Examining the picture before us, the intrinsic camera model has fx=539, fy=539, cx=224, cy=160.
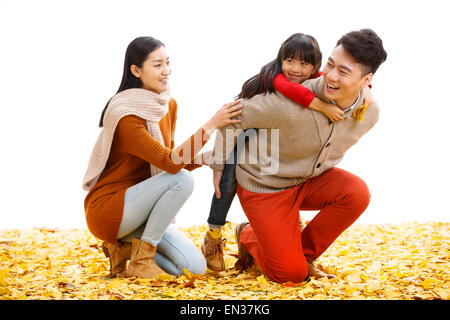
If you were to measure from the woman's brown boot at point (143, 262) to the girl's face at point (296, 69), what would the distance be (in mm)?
1223

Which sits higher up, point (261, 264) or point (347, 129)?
point (347, 129)

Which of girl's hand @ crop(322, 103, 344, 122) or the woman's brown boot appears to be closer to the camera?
girl's hand @ crop(322, 103, 344, 122)

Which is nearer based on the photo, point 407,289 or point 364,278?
point 407,289

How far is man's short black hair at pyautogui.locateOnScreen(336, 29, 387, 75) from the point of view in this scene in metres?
2.79

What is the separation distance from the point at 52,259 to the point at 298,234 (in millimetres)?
1835

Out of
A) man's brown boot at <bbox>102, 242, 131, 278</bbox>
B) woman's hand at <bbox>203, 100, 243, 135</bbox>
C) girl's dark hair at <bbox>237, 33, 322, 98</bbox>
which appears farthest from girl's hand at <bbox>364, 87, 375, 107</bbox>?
man's brown boot at <bbox>102, 242, 131, 278</bbox>

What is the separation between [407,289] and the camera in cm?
280

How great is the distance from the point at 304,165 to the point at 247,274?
760mm

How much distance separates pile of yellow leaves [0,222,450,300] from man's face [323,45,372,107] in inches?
39.8

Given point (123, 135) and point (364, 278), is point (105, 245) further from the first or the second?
point (364, 278)

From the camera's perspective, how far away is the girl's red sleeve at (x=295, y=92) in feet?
9.25

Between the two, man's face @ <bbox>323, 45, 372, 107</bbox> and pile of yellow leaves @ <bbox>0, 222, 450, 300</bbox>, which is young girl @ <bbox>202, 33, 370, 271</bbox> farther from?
pile of yellow leaves @ <bbox>0, 222, 450, 300</bbox>

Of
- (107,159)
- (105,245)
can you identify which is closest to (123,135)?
(107,159)

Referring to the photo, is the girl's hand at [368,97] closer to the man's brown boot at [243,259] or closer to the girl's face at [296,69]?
the girl's face at [296,69]
